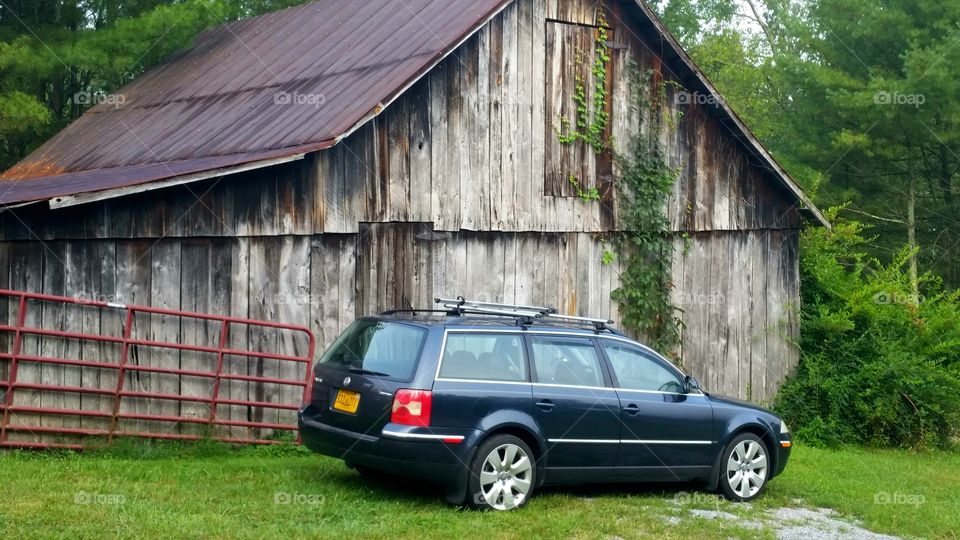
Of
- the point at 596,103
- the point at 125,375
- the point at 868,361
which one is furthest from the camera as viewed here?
the point at 868,361

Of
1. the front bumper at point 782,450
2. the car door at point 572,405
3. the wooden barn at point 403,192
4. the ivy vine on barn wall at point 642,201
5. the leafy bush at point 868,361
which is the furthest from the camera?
the leafy bush at point 868,361

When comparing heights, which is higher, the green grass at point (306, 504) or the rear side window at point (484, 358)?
the rear side window at point (484, 358)

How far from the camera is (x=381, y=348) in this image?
32.7 ft

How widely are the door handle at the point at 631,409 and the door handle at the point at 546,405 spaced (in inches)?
32.5

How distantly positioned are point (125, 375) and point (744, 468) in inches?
251

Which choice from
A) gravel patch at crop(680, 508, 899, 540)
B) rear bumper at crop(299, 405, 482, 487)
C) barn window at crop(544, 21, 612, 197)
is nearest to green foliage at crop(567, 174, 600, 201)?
Result: barn window at crop(544, 21, 612, 197)

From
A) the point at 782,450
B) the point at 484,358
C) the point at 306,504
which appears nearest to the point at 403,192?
the point at 484,358

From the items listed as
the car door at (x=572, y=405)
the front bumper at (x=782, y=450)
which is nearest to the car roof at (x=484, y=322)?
the car door at (x=572, y=405)

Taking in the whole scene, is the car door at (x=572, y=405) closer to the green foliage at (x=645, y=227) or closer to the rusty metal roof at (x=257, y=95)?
the rusty metal roof at (x=257, y=95)

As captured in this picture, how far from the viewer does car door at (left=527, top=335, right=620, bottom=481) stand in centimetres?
1009

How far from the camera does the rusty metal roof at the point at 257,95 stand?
1321 centimetres

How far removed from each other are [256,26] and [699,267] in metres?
9.65

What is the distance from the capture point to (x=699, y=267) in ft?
55.6

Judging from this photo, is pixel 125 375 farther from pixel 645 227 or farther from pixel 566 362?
pixel 645 227
